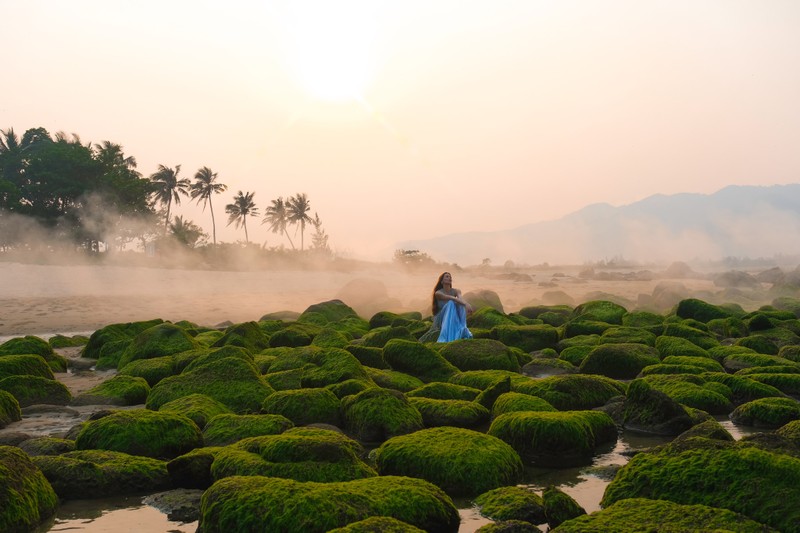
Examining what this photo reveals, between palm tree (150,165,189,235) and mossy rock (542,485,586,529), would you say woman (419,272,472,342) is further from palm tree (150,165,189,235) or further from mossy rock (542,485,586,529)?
palm tree (150,165,189,235)

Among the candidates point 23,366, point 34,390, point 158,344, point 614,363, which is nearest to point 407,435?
point 614,363

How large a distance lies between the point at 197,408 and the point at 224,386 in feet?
4.31

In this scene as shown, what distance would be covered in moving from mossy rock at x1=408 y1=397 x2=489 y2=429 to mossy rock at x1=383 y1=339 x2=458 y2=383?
2425 millimetres

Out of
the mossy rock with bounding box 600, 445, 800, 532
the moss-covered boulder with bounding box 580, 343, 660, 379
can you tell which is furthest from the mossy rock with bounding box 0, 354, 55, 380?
the mossy rock with bounding box 600, 445, 800, 532

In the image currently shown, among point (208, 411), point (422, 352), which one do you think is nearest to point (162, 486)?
point (208, 411)

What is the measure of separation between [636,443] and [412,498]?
12.3ft

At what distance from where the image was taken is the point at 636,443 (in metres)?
8.13

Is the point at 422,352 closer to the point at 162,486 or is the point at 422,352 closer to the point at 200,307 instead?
the point at 162,486

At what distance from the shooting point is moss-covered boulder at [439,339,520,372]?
1218cm

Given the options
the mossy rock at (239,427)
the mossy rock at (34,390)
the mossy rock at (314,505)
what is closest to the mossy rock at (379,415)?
the mossy rock at (239,427)

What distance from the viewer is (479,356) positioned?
483 inches

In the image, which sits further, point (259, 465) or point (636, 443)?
point (636, 443)

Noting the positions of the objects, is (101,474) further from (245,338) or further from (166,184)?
(166,184)

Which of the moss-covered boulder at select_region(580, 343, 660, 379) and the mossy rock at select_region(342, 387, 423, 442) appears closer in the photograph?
the mossy rock at select_region(342, 387, 423, 442)
